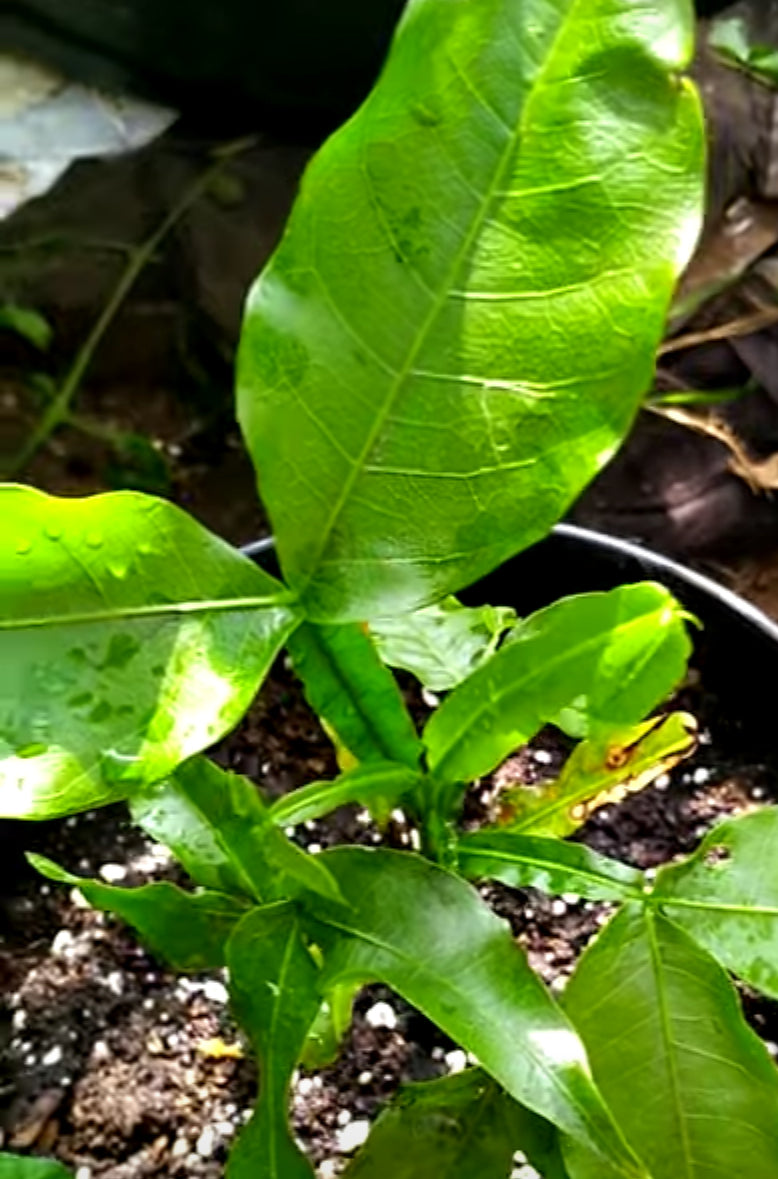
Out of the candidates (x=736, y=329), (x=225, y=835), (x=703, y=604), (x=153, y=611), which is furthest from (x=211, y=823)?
(x=736, y=329)

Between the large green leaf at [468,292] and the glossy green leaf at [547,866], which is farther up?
the large green leaf at [468,292]

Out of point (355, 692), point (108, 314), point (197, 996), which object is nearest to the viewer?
point (355, 692)

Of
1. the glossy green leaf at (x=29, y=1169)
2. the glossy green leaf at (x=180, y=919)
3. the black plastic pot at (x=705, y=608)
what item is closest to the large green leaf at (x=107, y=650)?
the glossy green leaf at (x=180, y=919)

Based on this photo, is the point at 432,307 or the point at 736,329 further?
the point at 736,329

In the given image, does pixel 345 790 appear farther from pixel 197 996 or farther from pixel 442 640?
pixel 197 996

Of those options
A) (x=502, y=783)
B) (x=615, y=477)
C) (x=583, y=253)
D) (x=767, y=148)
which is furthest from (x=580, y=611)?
(x=767, y=148)

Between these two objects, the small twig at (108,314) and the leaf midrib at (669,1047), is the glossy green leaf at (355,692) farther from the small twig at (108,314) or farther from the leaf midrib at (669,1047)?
the small twig at (108,314)

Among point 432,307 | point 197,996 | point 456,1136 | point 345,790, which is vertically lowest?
point 197,996

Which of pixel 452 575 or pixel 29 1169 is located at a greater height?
pixel 452 575
